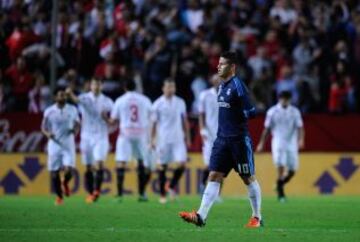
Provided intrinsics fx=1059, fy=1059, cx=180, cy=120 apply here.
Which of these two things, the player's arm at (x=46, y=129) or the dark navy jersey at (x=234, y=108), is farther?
→ the player's arm at (x=46, y=129)

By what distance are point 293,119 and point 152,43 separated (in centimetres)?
581

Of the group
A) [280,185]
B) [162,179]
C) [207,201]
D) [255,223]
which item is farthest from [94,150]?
[207,201]

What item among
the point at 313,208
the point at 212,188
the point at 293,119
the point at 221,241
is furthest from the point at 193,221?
A: the point at 293,119

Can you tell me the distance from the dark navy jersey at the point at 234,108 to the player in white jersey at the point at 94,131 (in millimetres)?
8240

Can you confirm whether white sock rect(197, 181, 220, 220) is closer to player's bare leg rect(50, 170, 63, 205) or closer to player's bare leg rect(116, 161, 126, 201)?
player's bare leg rect(50, 170, 63, 205)

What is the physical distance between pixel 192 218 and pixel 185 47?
1322cm

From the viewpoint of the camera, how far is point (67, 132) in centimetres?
2202

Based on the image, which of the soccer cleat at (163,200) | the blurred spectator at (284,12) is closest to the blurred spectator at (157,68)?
the blurred spectator at (284,12)

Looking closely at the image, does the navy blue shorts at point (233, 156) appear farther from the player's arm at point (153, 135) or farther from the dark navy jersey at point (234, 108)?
the player's arm at point (153, 135)

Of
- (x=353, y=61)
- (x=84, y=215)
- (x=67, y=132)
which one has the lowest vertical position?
(x=84, y=215)

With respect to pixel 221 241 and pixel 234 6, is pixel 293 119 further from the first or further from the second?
pixel 221 241

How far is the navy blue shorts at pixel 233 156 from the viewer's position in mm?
14820

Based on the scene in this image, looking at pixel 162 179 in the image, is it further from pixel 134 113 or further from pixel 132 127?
pixel 134 113

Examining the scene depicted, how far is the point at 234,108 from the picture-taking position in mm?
14891
